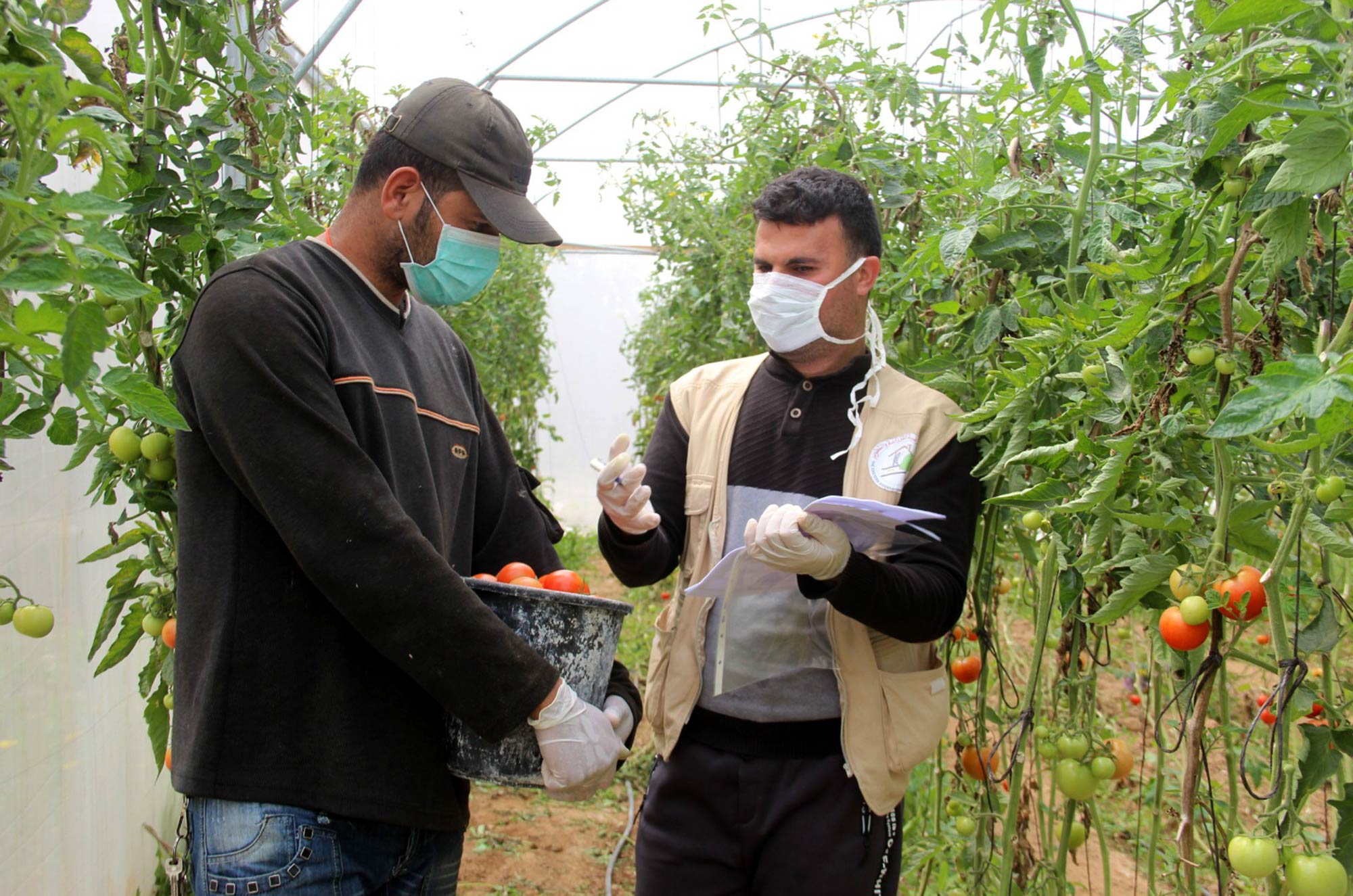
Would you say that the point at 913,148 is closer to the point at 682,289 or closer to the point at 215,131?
the point at 215,131

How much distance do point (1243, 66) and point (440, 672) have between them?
3.60ft

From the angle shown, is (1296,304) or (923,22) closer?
(1296,304)

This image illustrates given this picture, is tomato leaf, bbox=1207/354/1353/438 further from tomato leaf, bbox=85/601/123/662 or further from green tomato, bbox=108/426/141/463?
tomato leaf, bbox=85/601/123/662

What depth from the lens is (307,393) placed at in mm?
1289

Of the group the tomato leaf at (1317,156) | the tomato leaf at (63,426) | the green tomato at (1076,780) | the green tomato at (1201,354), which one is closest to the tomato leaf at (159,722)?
the tomato leaf at (63,426)

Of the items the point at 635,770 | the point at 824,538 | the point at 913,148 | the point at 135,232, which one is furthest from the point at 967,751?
the point at 635,770

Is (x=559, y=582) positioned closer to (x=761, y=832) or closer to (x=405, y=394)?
(x=405, y=394)

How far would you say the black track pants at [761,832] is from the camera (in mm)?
1757

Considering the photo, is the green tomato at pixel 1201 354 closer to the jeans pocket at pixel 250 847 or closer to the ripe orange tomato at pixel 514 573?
the ripe orange tomato at pixel 514 573

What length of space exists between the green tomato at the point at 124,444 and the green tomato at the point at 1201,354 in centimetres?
141

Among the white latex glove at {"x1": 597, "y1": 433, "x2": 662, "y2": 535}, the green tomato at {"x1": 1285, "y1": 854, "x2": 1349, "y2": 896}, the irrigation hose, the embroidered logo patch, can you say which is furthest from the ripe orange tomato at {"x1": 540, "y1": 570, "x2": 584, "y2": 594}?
the irrigation hose

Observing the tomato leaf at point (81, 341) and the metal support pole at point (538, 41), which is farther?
the metal support pole at point (538, 41)

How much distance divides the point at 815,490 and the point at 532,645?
0.62 m

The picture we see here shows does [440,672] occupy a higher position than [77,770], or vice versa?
[440,672]
